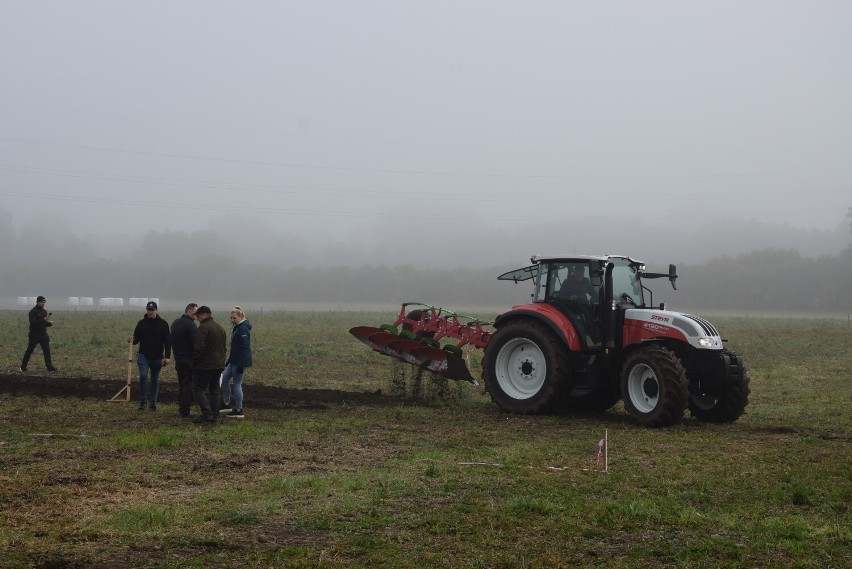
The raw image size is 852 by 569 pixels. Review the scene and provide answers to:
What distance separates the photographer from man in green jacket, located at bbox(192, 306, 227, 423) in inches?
562

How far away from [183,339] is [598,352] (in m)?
6.74

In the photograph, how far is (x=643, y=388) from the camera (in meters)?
14.8

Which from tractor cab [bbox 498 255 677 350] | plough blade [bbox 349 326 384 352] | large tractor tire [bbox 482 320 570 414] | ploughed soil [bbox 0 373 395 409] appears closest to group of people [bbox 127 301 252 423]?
ploughed soil [bbox 0 373 395 409]

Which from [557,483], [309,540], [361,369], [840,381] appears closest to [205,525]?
[309,540]

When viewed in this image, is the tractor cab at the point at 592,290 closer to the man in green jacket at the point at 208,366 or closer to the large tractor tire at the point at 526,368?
the large tractor tire at the point at 526,368

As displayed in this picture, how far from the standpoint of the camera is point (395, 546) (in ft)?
24.6

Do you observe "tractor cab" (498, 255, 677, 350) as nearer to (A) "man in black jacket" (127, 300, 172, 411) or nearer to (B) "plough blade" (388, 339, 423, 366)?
(B) "plough blade" (388, 339, 423, 366)

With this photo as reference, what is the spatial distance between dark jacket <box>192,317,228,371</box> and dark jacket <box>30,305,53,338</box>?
8.21 meters

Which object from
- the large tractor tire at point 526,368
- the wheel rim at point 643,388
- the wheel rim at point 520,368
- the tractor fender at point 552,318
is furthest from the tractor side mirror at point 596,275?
the wheel rim at point 520,368

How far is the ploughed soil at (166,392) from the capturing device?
17094 mm

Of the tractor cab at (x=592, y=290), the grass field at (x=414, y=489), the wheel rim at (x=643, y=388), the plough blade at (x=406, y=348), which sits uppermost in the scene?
the tractor cab at (x=592, y=290)

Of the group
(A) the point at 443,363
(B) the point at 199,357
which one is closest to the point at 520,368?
(A) the point at 443,363

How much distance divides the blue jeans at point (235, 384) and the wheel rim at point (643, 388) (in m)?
6.19

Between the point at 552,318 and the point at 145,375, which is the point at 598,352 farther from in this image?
the point at 145,375
